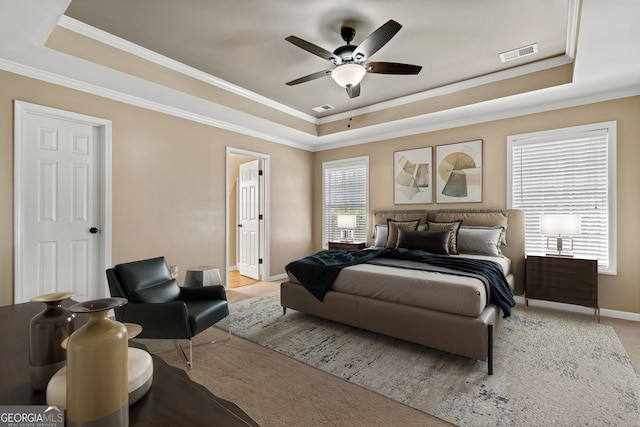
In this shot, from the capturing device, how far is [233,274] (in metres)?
6.20

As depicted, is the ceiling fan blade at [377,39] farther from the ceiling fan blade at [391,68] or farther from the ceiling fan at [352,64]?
the ceiling fan blade at [391,68]

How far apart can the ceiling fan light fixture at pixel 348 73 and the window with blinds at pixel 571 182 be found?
8.61 feet

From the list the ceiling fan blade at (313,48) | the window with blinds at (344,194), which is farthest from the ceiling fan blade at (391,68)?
the window with blinds at (344,194)

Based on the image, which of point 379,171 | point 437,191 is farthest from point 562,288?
point 379,171

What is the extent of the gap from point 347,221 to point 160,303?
3.63m

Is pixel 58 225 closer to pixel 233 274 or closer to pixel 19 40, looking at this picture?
pixel 19 40

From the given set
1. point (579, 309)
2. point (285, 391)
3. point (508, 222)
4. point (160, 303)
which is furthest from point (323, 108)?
point (579, 309)

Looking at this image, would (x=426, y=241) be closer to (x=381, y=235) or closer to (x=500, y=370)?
(x=381, y=235)

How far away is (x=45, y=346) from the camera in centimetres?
91

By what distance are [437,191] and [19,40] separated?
509cm

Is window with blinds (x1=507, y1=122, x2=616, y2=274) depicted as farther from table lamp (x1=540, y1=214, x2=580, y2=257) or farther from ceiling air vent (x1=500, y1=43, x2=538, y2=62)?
ceiling air vent (x1=500, y1=43, x2=538, y2=62)

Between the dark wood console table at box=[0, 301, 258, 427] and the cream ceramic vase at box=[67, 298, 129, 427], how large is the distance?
101mm

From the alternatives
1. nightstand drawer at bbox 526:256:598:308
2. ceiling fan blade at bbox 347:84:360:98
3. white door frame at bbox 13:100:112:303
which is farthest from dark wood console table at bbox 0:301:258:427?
nightstand drawer at bbox 526:256:598:308

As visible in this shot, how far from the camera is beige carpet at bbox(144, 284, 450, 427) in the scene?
72.9 inches
